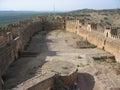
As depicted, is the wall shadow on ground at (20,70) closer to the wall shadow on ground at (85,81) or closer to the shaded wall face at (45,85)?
the shaded wall face at (45,85)

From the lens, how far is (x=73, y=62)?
19469 millimetres

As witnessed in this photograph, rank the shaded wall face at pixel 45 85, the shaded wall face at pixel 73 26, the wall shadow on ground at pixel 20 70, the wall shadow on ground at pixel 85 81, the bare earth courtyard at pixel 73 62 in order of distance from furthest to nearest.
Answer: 1. the shaded wall face at pixel 73 26
2. the bare earth courtyard at pixel 73 62
3. the wall shadow on ground at pixel 85 81
4. the wall shadow on ground at pixel 20 70
5. the shaded wall face at pixel 45 85

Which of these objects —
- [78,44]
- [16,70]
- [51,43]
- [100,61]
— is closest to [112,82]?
[100,61]

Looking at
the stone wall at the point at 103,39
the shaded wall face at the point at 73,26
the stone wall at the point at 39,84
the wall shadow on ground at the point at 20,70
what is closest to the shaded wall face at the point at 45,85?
the stone wall at the point at 39,84

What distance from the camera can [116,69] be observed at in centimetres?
1752

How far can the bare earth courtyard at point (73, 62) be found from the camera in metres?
15.0

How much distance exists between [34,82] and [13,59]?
303 inches

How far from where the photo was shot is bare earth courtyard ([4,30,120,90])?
15.0 m

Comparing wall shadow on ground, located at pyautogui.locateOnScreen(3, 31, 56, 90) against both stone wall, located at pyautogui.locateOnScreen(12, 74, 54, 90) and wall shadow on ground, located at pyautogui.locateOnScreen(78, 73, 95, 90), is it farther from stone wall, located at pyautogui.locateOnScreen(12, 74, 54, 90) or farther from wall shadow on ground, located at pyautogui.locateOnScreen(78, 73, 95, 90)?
wall shadow on ground, located at pyautogui.locateOnScreen(78, 73, 95, 90)

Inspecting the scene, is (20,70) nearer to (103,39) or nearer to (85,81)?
(85,81)

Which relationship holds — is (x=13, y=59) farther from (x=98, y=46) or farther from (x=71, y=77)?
(x=98, y=46)

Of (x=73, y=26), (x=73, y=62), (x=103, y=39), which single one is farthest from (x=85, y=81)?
(x=73, y=26)

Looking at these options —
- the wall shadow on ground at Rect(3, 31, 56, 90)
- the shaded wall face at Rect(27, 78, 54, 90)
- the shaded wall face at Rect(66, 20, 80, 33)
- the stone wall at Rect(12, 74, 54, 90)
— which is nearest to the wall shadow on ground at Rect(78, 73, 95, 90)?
the shaded wall face at Rect(27, 78, 54, 90)

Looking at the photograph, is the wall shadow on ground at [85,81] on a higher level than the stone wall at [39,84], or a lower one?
lower
